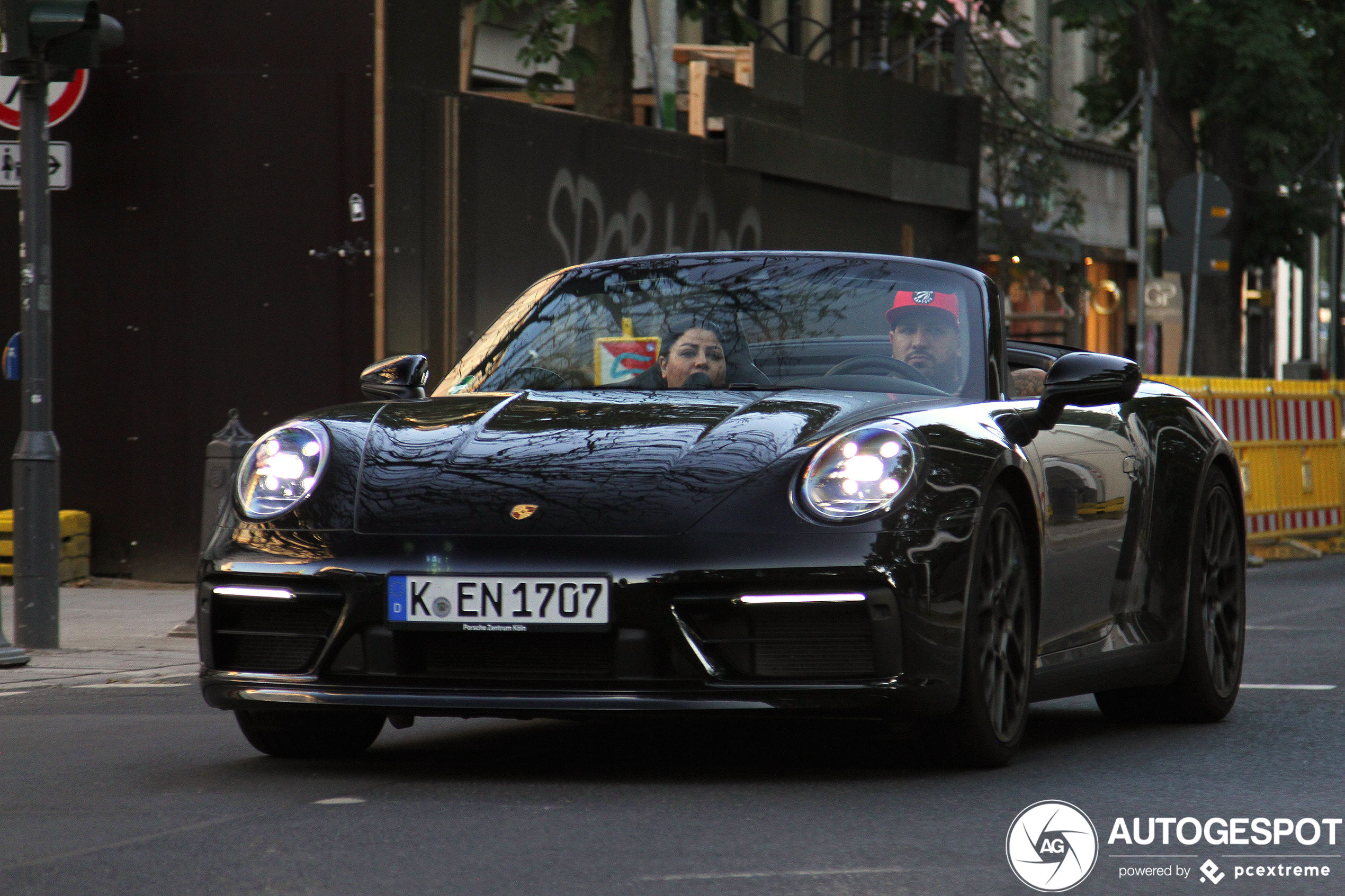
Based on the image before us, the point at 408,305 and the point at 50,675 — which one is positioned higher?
the point at 408,305

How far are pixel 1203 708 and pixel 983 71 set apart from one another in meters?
22.5

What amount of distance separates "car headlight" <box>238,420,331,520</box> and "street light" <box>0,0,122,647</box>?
3.85 m

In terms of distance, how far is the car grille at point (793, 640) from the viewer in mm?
5238

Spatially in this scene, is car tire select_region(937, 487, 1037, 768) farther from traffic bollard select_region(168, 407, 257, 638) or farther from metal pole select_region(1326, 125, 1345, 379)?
metal pole select_region(1326, 125, 1345, 379)

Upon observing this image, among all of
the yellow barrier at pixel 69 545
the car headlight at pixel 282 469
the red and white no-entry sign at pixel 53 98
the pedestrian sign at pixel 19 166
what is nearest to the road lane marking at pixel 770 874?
the car headlight at pixel 282 469

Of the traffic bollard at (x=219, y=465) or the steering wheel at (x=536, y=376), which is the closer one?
the steering wheel at (x=536, y=376)

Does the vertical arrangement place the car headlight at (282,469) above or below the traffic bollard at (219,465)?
above

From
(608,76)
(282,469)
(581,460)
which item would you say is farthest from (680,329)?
(608,76)

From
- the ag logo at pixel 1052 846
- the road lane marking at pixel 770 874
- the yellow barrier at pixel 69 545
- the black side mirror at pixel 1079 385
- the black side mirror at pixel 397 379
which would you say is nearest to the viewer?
the road lane marking at pixel 770 874

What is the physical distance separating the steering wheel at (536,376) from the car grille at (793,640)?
4.32 ft

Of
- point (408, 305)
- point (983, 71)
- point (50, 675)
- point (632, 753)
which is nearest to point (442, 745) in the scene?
point (632, 753)

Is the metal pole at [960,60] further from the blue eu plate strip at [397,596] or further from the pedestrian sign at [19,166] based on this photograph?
the blue eu plate strip at [397,596]

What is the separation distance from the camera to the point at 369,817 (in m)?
5.02

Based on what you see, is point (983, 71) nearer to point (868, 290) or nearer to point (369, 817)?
point (868, 290)
